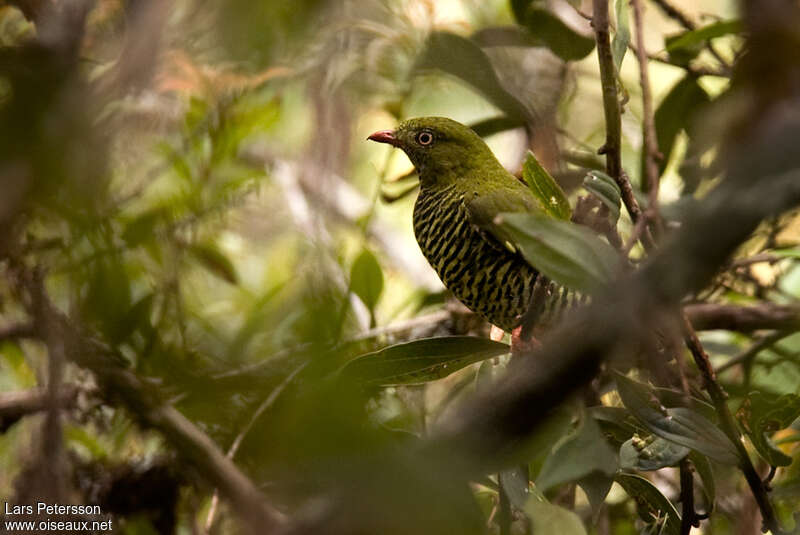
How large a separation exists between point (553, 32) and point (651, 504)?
134 centimetres

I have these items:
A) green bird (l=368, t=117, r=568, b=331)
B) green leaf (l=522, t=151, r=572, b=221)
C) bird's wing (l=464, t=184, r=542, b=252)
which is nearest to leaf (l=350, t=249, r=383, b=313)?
green bird (l=368, t=117, r=568, b=331)

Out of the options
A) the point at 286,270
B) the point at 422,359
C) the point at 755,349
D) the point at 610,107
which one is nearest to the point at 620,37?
the point at 610,107

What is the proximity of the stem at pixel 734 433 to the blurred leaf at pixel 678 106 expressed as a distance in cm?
98

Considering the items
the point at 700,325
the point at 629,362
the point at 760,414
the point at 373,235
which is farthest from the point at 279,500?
the point at 373,235

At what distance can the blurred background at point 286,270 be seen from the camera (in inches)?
33.0

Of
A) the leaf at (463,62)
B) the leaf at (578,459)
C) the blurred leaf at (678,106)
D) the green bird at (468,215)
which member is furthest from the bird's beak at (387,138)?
the leaf at (578,459)

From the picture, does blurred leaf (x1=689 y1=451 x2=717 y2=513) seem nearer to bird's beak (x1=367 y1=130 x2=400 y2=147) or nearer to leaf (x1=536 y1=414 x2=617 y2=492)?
leaf (x1=536 y1=414 x2=617 y2=492)

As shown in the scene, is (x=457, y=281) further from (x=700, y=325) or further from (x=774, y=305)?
(x=774, y=305)

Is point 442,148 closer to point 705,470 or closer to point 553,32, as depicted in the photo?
point 553,32

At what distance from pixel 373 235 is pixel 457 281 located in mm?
1705

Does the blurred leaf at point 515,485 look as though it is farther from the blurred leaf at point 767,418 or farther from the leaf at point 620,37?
the leaf at point 620,37

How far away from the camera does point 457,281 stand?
2.17 metres

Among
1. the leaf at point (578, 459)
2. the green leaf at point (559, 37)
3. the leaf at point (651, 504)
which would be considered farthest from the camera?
the green leaf at point (559, 37)

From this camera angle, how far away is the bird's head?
8.12 feet
